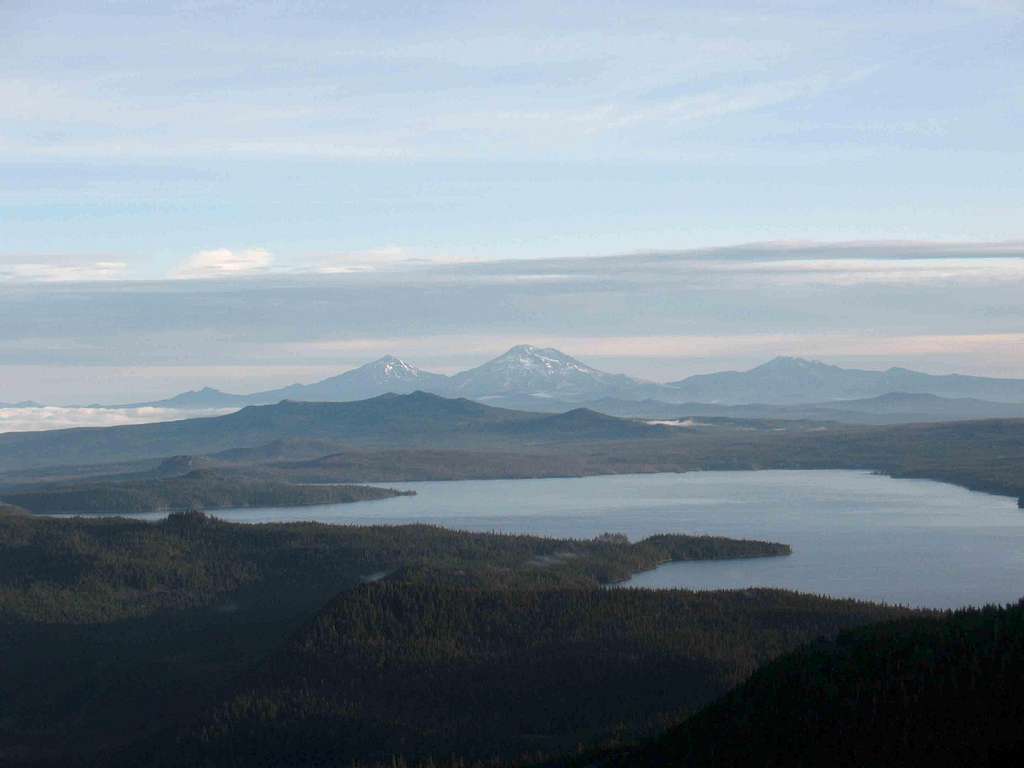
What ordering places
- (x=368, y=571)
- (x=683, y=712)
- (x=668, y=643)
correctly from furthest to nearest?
1. (x=368, y=571)
2. (x=668, y=643)
3. (x=683, y=712)

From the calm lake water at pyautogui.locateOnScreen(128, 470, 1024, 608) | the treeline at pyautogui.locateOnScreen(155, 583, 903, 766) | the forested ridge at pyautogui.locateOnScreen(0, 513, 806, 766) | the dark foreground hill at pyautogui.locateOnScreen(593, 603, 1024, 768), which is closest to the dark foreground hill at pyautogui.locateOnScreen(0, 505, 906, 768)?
the treeline at pyautogui.locateOnScreen(155, 583, 903, 766)

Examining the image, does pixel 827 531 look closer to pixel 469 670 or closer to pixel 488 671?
pixel 469 670

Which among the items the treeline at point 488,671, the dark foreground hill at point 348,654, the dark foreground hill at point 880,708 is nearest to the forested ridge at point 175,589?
the dark foreground hill at point 348,654

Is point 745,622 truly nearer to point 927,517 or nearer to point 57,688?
point 57,688

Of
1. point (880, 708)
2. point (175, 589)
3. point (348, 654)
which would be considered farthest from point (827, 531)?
point (880, 708)

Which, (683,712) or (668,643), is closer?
(683,712)

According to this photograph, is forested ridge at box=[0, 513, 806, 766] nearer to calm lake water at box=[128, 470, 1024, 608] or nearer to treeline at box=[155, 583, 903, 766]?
treeline at box=[155, 583, 903, 766]

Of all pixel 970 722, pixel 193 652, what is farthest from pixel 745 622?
pixel 970 722
